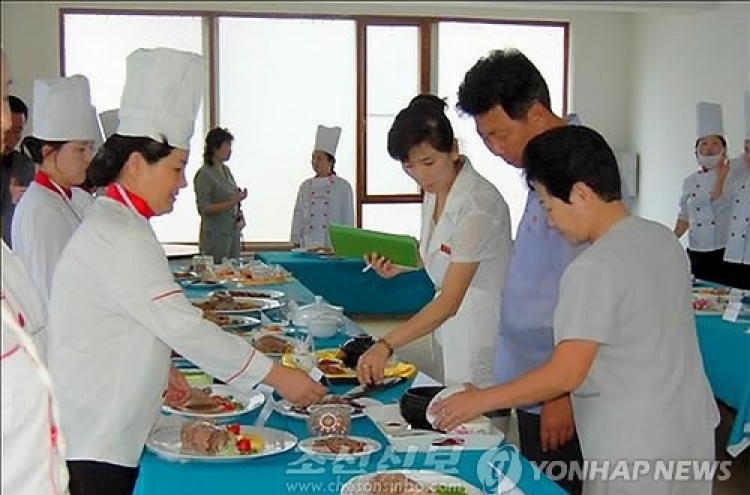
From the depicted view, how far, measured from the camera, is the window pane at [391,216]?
699 cm

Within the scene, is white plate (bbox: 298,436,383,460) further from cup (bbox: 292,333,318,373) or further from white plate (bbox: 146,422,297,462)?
cup (bbox: 292,333,318,373)

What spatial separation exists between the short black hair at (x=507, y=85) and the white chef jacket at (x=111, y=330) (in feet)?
2.28

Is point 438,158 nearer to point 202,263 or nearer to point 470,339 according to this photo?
point 470,339

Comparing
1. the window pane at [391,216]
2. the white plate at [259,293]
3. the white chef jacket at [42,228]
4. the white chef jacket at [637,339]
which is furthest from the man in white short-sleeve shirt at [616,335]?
the window pane at [391,216]

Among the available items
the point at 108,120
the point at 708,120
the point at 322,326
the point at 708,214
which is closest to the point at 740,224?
the point at 708,214

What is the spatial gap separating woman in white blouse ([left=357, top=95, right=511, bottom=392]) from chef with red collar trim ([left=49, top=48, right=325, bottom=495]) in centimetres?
50

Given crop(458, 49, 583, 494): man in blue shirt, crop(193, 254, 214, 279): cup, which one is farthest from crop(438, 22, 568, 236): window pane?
crop(458, 49, 583, 494): man in blue shirt

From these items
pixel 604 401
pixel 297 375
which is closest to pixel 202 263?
pixel 297 375

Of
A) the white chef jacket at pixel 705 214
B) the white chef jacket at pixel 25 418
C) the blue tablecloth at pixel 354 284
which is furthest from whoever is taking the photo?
the blue tablecloth at pixel 354 284

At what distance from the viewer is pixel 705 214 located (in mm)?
4840

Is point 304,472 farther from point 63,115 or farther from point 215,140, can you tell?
point 215,140

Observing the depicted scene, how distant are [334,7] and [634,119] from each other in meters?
2.33

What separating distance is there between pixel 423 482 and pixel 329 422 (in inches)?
11.3

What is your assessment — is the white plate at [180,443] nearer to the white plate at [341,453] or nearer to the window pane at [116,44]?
the white plate at [341,453]
